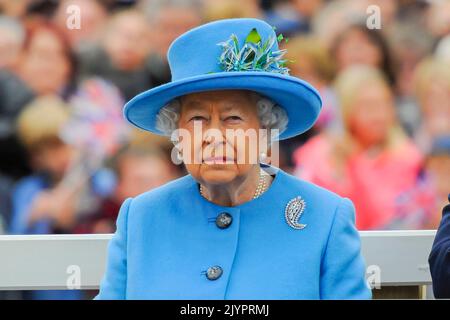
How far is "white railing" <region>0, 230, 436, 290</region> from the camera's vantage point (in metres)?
2.39

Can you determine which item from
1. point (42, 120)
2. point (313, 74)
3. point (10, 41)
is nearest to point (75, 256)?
point (42, 120)

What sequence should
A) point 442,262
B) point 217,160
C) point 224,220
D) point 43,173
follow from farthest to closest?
point 43,173 < point 442,262 < point 224,220 < point 217,160

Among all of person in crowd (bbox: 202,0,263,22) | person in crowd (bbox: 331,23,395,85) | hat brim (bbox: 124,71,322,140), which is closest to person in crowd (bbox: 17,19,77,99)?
person in crowd (bbox: 202,0,263,22)

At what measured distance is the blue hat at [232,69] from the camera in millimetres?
1560

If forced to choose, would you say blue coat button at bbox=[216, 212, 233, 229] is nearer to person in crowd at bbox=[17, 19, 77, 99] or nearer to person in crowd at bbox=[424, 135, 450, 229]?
person in crowd at bbox=[17, 19, 77, 99]

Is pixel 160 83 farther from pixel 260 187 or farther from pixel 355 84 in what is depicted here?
pixel 260 187

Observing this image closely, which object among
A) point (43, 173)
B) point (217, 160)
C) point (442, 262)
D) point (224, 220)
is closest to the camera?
point (217, 160)

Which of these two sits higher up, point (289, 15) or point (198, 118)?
point (289, 15)

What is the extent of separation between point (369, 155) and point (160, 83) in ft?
2.52

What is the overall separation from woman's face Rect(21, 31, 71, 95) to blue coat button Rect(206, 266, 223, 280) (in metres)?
1.07

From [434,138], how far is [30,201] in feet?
4.62

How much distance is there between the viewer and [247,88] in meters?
1.59

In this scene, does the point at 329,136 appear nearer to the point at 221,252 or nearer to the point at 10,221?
the point at 221,252

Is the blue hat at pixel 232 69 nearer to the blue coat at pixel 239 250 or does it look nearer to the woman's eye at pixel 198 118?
the woman's eye at pixel 198 118
